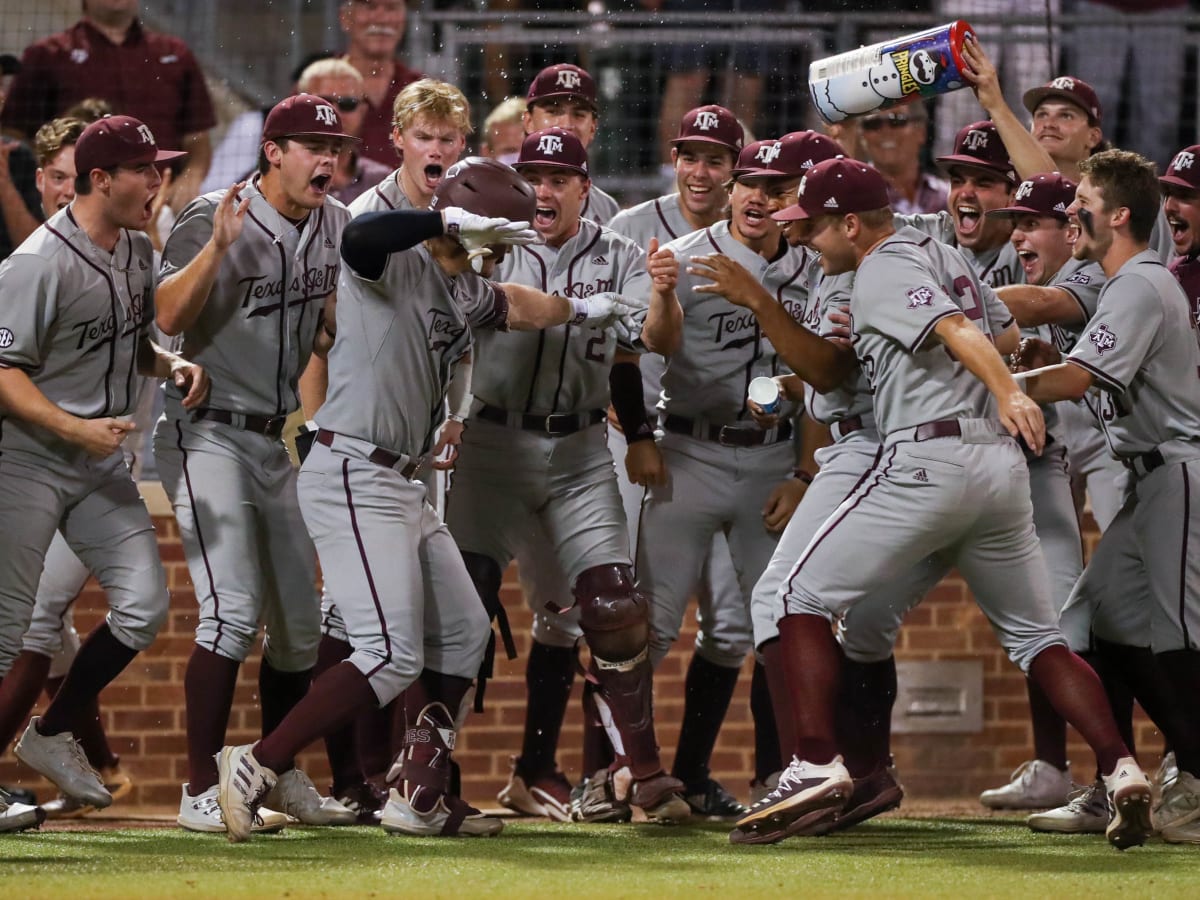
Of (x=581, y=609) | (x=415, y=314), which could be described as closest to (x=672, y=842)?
(x=581, y=609)

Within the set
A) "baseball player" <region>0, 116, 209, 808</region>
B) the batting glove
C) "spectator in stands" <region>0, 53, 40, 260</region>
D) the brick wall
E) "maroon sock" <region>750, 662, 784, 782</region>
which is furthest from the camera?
the brick wall

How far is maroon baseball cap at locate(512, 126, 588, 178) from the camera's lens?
18.3ft

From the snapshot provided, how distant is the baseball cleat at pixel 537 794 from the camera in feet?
19.7

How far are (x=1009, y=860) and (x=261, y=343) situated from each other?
2.55 meters

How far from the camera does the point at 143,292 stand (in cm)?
528

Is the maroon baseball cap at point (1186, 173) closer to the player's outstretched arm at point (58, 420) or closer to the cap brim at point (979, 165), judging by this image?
the cap brim at point (979, 165)

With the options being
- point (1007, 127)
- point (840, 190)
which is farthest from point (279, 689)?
point (1007, 127)

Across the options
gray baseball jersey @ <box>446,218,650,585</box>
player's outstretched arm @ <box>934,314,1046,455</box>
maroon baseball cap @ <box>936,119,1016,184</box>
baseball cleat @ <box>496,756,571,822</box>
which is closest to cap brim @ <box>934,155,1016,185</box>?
maroon baseball cap @ <box>936,119,1016,184</box>

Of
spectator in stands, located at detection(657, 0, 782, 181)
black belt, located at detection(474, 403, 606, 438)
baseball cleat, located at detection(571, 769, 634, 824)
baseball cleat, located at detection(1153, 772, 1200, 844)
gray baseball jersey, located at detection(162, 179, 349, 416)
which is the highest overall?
spectator in stands, located at detection(657, 0, 782, 181)

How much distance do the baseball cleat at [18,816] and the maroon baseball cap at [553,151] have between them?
237 centimetres

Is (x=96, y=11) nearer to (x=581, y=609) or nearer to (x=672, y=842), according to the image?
(x=581, y=609)

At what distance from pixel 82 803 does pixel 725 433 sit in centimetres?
228

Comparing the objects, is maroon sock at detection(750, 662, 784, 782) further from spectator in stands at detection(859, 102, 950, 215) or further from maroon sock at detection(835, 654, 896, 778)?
spectator in stands at detection(859, 102, 950, 215)

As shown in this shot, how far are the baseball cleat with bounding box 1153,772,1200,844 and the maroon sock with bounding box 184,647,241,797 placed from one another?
2.67 metres
